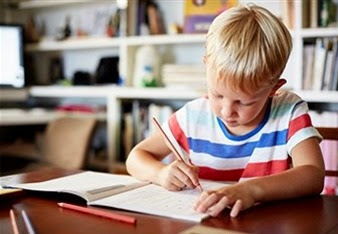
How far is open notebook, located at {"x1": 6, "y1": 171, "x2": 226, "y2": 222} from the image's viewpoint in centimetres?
86

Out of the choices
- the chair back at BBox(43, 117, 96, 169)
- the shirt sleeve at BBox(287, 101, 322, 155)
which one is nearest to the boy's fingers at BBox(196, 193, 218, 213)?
the shirt sleeve at BBox(287, 101, 322, 155)

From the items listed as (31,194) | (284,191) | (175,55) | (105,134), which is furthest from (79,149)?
(284,191)

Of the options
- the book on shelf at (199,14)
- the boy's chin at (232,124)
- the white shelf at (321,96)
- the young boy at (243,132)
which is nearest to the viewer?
the young boy at (243,132)

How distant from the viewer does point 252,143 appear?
1.19 m

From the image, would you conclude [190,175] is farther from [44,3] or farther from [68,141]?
[44,3]

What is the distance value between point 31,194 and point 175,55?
1885mm

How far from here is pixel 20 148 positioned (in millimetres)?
2932

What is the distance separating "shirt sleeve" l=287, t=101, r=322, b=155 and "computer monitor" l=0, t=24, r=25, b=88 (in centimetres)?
220

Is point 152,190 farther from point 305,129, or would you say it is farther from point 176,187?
point 305,129

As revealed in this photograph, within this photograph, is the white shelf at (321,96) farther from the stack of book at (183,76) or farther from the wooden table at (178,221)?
the wooden table at (178,221)

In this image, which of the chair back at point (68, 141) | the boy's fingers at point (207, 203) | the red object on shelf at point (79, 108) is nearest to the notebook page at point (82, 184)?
the boy's fingers at point (207, 203)

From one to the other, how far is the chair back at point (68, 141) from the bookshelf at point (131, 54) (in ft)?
0.56

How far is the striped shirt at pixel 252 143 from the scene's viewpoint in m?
1.16

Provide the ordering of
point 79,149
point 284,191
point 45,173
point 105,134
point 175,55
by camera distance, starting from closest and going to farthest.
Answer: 1. point 284,191
2. point 45,173
3. point 79,149
4. point 175,55
5. point 105,134
